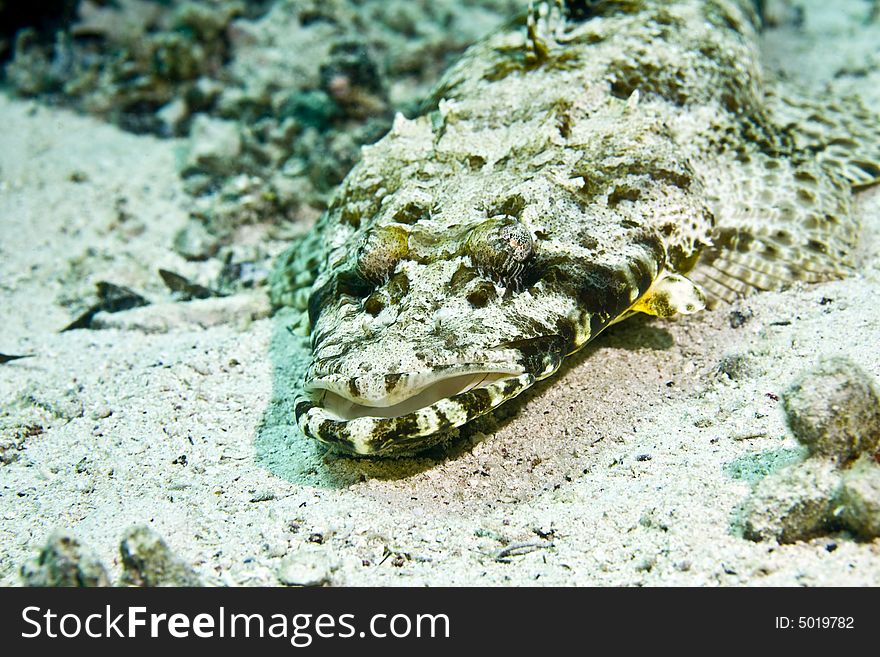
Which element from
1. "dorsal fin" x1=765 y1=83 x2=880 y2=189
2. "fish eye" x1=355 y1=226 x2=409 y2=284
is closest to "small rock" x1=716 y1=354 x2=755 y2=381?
"fish eye" x1=355 y1=226 x2=409 y2=284

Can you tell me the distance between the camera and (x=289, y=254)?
5781 millimetres

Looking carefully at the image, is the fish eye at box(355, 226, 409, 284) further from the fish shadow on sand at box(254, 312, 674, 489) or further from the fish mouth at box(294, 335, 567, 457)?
the fish shadow on sand at box(254, 312, 674, 489)

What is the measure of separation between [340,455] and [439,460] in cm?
56

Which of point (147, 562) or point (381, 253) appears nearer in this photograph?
point (147, 562)

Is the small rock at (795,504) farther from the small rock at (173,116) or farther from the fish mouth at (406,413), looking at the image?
the small rock at (173,116)

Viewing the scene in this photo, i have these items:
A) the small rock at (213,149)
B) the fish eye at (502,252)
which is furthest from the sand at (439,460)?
the small rock at (213,149)

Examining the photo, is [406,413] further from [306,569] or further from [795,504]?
[795,504]

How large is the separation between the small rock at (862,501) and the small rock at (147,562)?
106 inches

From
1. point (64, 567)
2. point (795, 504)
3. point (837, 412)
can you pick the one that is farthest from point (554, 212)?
point (64, 567)

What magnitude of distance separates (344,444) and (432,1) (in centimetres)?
859

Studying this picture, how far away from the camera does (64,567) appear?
272 centimetres

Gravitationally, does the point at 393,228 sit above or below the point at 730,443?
above
